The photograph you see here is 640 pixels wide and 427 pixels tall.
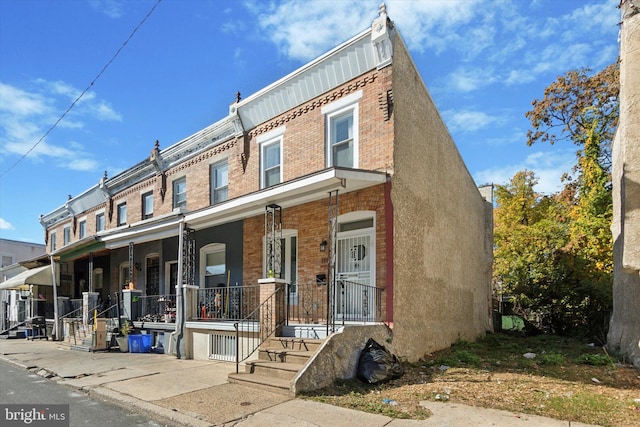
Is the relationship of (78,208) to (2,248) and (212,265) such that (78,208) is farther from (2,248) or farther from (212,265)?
(2,248)

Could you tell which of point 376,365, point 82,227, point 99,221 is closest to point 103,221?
point 99,221

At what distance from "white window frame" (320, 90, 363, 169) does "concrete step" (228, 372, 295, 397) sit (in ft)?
16.8

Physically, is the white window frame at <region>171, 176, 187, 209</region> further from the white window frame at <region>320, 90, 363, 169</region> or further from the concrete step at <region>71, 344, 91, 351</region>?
the white window frame at <region>320, 90, 363, 169</region>

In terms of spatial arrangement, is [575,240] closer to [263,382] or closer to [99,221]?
[263,382]

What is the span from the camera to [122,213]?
19781 millimetres

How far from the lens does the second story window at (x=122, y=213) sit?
19.5 metres

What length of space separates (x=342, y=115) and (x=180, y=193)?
26.0 ft

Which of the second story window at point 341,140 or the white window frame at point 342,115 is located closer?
the white window frame at point 342,115

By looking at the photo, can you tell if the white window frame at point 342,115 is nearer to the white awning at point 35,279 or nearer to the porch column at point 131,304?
the porch column at point 131,304

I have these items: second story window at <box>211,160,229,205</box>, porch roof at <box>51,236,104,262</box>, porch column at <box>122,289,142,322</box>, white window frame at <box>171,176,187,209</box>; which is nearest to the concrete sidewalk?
porch column at <box>122,289,142,322</box>

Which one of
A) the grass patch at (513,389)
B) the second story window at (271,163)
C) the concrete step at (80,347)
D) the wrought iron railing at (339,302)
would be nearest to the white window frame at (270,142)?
the second story window at (271,163)

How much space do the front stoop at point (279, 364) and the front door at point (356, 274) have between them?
3.94ft

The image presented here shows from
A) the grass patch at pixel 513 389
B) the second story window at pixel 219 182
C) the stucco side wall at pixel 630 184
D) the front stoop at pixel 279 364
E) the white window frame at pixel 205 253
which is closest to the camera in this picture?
the grass patch at pixel 513 389

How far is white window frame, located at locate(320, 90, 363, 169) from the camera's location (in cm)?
1060
